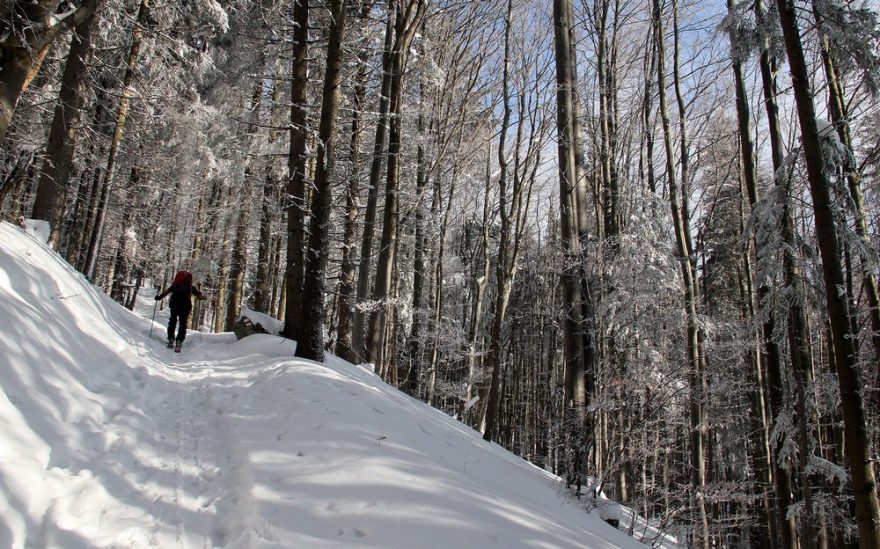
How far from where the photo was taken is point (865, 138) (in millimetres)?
11992

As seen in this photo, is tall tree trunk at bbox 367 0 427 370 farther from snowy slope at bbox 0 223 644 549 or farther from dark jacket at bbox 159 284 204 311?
snowy slope at bbox 0 223 644 549

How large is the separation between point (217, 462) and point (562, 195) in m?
6.26

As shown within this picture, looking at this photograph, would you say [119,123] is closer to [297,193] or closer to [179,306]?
[179,306]

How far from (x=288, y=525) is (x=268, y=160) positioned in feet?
36.7

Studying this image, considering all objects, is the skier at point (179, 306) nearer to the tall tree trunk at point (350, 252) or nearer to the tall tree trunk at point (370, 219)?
the tall tree trunk at point (350, 252)

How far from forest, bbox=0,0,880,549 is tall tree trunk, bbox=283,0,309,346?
0.04 m

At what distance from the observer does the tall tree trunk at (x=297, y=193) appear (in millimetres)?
7684

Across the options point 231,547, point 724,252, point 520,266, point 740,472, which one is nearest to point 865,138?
point 724,252

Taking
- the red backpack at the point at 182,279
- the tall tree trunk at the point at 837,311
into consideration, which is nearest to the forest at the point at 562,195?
the tall tree trunk at the point at 837,311

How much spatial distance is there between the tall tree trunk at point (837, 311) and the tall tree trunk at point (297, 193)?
6.50 m

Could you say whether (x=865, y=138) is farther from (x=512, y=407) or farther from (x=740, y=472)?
(x=512, y=407)

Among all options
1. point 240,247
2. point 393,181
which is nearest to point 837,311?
point 393,181

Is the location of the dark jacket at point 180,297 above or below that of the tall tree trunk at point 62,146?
below

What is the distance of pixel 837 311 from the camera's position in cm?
504
